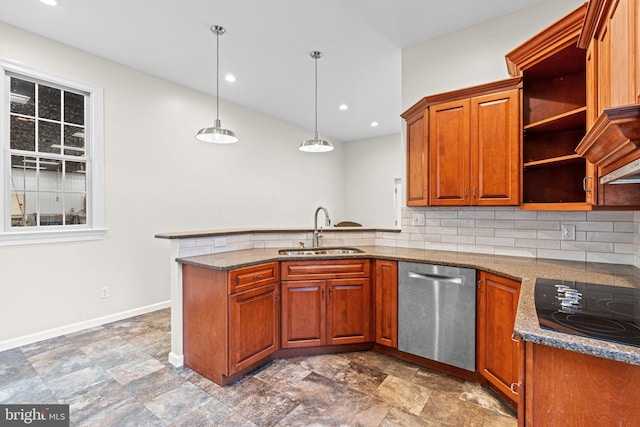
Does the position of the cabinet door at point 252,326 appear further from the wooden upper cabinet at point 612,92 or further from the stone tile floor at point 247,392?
the wooden upper cabinet at point 612,92

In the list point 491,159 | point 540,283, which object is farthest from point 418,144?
point 540,283

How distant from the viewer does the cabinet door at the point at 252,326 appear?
87.7 inches

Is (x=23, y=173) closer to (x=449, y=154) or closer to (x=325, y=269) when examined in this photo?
(x=325, y=269)

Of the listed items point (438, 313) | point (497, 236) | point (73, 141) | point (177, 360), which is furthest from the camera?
point (73, 141)

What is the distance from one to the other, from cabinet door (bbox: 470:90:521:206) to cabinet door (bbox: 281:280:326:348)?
1558 millimetres

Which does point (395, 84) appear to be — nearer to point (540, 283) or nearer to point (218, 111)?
point (218, 111)

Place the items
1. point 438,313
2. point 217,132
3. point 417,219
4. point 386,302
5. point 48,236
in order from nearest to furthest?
point 438,313 < point 386,302 < point 217,132 < point 48,236 < point 417,219

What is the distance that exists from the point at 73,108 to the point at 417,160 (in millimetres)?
3706

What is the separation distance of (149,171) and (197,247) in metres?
1.88

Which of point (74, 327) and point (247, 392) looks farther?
point (74, 327)

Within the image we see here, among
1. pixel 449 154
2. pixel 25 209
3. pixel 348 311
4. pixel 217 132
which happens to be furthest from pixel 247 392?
pixel 25 209

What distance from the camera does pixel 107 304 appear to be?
3490 mm

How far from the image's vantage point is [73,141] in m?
3.31

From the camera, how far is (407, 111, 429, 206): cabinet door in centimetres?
276
